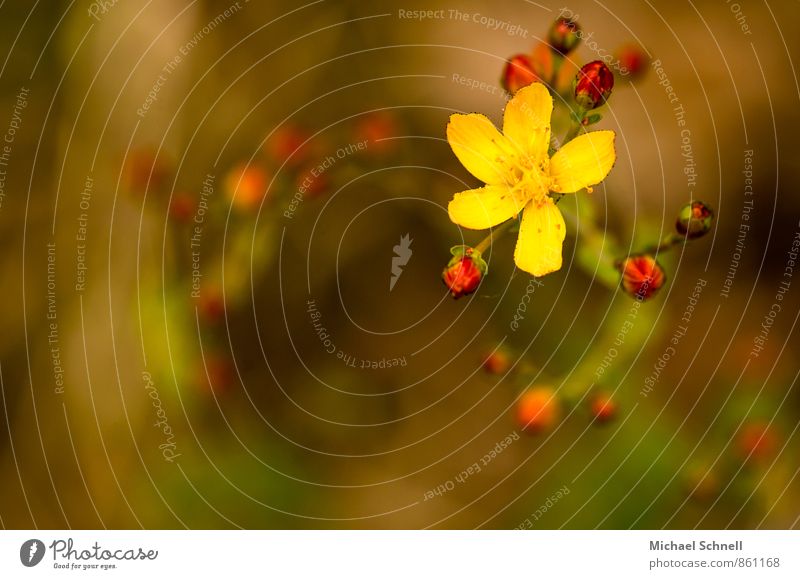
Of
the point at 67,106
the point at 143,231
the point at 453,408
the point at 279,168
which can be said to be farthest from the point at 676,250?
the point at 67,106

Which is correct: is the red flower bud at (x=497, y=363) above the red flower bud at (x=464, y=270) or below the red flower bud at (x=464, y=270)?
below

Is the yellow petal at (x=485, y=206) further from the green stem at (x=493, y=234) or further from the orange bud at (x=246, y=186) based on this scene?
the orange bud at (x=246, y=186)

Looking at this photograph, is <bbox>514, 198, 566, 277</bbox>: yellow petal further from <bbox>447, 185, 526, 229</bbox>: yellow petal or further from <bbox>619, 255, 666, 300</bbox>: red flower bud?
<bbox>619, 255, 666, 300</bbox>: red flower bud

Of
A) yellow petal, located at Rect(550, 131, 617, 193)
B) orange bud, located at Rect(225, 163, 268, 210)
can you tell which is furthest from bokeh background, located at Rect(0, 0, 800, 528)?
yellow petal, located at Rect(550, 131, 617, 193)

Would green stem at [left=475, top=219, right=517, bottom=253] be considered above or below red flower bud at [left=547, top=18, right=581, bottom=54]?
below

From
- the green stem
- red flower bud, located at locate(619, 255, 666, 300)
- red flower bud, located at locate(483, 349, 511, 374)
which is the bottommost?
red flower bud, located at locate(483, 349, 511, 374)
